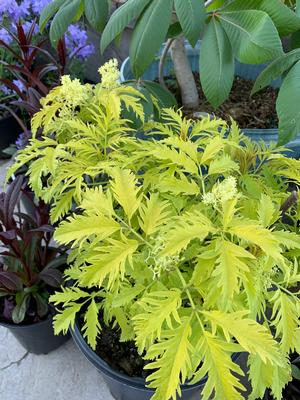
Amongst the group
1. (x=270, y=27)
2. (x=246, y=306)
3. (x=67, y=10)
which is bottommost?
(x=246, y=306)

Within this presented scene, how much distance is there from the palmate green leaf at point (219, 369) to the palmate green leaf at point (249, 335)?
24 mm

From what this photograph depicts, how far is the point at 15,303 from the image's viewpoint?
1078 millimetres

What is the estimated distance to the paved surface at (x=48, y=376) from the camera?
3.75 ft

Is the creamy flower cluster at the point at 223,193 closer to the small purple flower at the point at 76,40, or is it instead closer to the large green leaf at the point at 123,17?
the large green leaf at the point at 123,17

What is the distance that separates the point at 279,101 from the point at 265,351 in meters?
0.53

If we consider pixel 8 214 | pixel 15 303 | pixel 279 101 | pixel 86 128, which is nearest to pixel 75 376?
pixel 15 303

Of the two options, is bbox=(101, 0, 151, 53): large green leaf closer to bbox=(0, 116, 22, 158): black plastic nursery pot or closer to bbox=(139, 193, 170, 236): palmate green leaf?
bbox=(139, 193, 170, 236): palmate green leaf

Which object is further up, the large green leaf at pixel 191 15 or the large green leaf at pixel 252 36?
the large green leaf at pixel 191 15

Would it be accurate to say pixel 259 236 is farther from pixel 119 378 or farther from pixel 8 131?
pixel 8 131

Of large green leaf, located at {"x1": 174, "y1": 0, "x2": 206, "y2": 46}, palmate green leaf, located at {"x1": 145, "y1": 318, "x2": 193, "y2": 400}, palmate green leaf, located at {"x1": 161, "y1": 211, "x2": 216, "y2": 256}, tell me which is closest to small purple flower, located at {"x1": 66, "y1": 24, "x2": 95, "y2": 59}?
large green leaf, located at {"x1": 174, "y1": 0, "x2": 206, "y2": 46}

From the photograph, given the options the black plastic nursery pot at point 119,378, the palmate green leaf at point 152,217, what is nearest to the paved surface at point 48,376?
the black plastic nursery pot at point 119,378

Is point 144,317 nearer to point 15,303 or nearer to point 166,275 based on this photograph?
point 166,275

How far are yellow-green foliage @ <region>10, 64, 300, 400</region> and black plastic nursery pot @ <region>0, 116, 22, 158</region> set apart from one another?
1061mm

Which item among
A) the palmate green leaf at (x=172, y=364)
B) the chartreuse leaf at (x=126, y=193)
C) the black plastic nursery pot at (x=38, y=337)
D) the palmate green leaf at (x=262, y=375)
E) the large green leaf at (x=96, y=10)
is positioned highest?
the large green leaf at (x=96, y=10)
